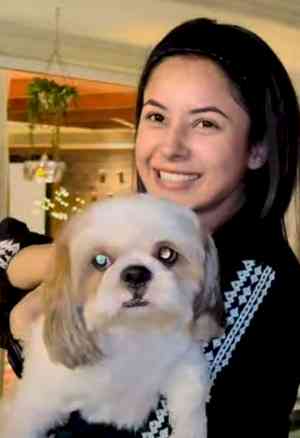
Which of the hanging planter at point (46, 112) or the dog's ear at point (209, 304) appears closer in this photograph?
the dog's ear at point (209, 304)

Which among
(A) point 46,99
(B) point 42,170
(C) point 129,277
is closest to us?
(C) point 129,277

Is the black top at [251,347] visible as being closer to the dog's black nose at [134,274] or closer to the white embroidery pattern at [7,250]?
the white embroidery pattern at [7,250]

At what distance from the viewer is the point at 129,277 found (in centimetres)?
102

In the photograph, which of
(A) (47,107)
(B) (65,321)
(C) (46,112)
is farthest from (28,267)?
(C) (46,112)

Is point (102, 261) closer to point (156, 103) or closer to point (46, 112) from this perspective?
point (156, 103)

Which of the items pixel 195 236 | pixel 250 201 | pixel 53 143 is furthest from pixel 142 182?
pixel 53 143

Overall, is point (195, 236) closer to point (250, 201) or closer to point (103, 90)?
point (250, 201)

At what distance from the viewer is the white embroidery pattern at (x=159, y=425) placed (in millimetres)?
1149

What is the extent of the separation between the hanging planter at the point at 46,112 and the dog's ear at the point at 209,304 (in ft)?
17.4

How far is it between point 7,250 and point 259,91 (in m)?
0.47

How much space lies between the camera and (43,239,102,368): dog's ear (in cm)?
109

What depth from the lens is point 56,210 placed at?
7.55m

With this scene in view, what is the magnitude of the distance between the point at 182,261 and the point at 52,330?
7.3 inches

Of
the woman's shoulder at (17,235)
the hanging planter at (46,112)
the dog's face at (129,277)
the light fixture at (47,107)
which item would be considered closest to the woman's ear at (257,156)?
the dog's face at (129,277)
